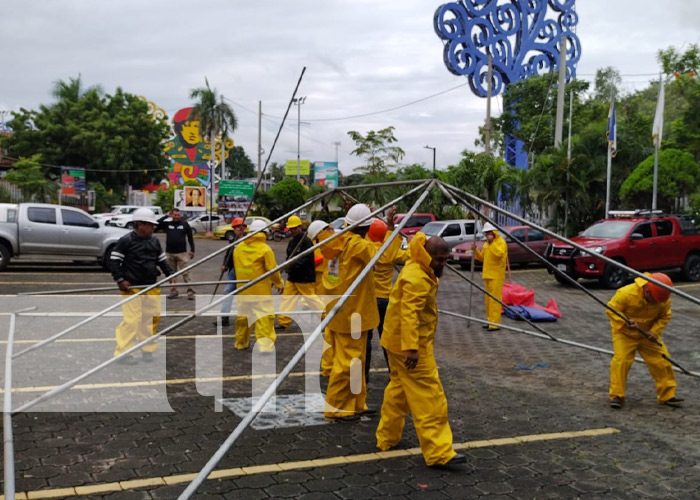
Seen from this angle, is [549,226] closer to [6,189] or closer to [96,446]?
[96,446]

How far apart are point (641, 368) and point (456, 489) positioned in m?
4.98

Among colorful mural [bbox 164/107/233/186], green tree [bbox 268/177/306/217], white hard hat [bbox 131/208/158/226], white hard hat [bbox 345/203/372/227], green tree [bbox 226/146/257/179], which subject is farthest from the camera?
green tree [bbox 226/146/257/179]

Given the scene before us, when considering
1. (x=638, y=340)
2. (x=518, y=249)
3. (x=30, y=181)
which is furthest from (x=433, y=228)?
(x=30, y=181)

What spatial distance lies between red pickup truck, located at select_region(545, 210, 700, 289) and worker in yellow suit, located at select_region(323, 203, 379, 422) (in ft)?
36.9

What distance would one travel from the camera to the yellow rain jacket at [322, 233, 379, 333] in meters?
6.30

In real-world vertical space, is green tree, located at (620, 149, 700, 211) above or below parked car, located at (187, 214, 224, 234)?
above

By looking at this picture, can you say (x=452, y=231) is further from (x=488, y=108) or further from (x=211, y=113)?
(x=211, y=113)

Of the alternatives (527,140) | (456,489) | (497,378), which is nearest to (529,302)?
(497,378)

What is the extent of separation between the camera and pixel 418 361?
5.18m

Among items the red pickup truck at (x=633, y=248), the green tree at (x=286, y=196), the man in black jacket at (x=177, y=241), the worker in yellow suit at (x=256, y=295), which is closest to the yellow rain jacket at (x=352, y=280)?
the worker in yellow suit at (x=256, y=295)

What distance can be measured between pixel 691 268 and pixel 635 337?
13.2 m

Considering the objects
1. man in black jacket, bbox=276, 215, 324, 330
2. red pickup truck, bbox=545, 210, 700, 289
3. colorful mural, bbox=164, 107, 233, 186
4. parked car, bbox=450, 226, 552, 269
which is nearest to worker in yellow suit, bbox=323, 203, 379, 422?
man in black jacket, bbox=276, 215, 324, 330

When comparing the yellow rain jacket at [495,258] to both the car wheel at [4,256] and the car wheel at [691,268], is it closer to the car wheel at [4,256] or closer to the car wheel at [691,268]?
the car wheel at [691,268]

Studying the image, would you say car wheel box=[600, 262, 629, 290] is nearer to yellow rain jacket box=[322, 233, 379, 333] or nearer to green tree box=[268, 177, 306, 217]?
yellow rain jacket box=[322, 233, 379, 333]
